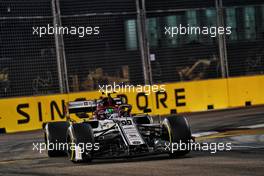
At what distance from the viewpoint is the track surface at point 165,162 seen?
10727mm

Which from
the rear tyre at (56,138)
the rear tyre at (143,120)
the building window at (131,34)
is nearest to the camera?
the rear tyre at (143,120)

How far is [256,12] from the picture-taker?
84.1 ft

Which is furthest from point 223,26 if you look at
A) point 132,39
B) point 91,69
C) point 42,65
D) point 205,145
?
point 205,145

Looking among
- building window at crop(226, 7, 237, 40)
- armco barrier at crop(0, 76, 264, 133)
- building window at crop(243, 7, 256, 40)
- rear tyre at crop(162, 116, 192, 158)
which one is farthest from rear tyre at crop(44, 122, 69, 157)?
building window at crop(243, 7, 256, 40)

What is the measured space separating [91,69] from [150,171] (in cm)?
1268

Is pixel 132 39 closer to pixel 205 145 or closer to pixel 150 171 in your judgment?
pixel 205 145

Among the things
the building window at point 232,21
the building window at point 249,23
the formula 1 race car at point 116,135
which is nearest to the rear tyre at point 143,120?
the formula 1 race car at point 116,135

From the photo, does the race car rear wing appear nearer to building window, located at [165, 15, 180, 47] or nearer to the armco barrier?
the armco barrier

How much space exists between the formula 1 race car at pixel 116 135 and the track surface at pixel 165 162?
7.8 inches

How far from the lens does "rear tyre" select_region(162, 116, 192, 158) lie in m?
12.8

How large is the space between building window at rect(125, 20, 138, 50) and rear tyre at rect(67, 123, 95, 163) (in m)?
11.3

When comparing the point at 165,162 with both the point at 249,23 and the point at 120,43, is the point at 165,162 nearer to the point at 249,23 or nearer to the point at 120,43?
the point at 120,43

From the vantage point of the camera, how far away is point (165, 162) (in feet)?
39.6

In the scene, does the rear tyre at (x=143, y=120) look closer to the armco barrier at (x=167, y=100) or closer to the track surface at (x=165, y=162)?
the track surface at (x=165, y=162)
